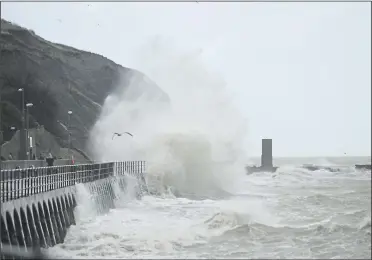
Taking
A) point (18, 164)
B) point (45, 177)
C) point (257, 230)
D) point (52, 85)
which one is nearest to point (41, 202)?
point (45, 177)

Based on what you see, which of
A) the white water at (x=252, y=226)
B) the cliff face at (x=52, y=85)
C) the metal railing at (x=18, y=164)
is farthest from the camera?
the cliff face at (x=52, y=85)

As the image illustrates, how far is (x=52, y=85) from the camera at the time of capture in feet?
206

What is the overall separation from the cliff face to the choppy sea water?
112 ft

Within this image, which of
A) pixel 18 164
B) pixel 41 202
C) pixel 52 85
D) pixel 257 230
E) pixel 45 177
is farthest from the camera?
pixel 52 85

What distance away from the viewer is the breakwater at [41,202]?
12000 mm

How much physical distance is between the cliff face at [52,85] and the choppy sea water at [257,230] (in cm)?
3399

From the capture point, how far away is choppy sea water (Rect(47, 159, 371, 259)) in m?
11.5

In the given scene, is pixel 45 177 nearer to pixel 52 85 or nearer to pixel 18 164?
pixel 18 164

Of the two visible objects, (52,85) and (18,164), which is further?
(52,85)

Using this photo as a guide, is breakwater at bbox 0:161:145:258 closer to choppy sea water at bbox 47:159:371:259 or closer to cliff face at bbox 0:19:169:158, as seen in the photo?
choppy sea water at bbox 47:159:371:259

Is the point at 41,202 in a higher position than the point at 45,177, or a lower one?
lower

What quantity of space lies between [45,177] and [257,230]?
654 cm

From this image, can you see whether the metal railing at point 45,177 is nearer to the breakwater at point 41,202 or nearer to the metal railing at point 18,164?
the breakwater at point 41,202

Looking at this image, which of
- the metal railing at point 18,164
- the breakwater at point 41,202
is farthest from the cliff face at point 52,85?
the breakwater at point 41,202
